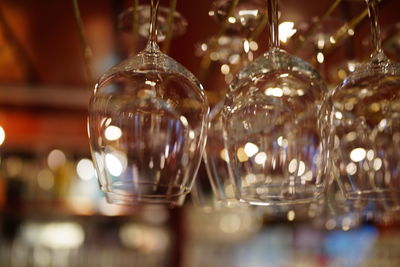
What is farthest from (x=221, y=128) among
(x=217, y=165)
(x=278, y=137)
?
(x=278, y=137)

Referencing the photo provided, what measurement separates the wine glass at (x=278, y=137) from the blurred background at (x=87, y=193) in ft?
2.18

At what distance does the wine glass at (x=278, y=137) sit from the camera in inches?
21.3

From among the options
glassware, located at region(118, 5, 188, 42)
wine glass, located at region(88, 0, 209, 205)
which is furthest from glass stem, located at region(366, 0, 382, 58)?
glassware, located at region(118, 5, 188, 42)

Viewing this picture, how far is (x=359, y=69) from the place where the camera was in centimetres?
61

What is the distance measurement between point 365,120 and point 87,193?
2350mm

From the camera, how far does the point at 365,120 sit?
61cm

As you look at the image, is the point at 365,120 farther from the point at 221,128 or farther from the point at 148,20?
the point at 148,20

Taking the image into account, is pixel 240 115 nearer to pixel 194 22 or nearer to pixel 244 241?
pixel 194 22

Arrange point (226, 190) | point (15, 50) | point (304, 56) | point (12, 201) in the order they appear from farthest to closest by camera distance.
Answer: point (12, 201)
point (15, 50)
point (304, 56)
point (226, 190)

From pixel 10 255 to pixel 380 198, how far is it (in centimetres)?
262

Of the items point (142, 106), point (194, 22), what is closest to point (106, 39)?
point (194, 22)

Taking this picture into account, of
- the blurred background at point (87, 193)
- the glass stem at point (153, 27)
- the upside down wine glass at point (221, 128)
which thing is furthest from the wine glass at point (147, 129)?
the blurred background at point (87, 193)

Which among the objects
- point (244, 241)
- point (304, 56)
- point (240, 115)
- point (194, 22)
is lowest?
point (244, 241)

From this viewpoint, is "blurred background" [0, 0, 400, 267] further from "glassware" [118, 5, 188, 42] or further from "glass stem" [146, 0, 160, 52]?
"glass stem" [146, 0, 160, 52]
